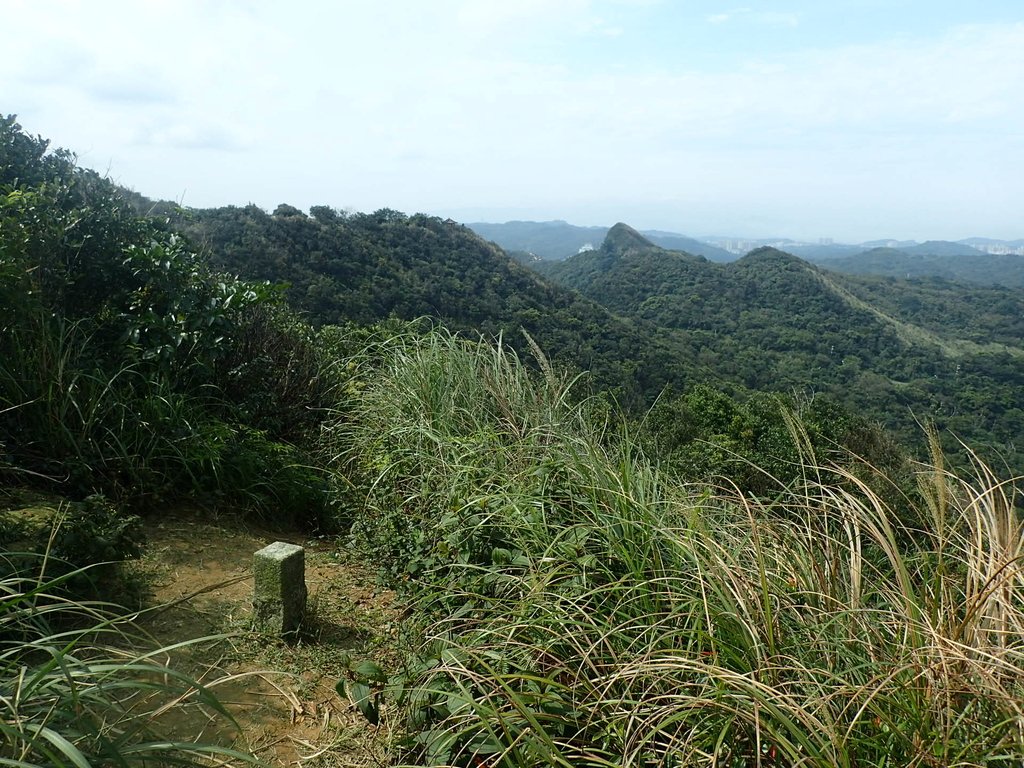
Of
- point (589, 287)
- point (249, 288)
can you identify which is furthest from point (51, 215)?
point (589, 287)

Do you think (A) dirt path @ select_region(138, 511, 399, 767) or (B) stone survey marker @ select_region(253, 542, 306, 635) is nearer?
(A) dirt path @ select_region(138, 511, 399, 767)

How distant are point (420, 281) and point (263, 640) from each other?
66.5ft

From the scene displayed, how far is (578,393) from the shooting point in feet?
16.5

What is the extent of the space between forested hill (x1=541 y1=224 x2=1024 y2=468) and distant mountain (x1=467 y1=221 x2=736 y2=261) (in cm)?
4604

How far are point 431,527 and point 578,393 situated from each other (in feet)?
7.71

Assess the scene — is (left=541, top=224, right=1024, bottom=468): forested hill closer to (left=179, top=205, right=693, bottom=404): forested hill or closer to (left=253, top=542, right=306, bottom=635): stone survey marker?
(left=179, top=205, right=693, bottom=404): forested hill

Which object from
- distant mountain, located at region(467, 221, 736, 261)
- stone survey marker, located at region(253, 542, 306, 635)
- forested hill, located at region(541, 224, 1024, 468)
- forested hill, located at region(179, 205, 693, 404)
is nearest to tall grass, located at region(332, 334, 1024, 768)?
stone survey marker, located at region(253, 542, 306, 635)

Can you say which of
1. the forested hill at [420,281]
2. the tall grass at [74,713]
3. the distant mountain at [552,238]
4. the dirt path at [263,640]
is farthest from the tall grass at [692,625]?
the distant mountain at [552,238]

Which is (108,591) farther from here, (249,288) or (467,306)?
(467,306)

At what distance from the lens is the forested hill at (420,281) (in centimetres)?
1736

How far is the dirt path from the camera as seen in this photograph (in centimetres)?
188

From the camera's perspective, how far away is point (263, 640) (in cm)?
236

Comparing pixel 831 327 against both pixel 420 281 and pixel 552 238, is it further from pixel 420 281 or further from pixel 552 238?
pixel 552 238

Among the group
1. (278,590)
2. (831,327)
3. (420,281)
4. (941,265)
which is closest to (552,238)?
(941,265)
